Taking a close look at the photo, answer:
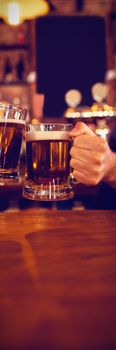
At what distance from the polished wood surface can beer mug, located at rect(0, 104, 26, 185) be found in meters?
0.23

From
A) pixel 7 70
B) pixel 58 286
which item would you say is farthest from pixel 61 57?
pixel 58 286

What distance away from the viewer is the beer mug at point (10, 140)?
3.54ft

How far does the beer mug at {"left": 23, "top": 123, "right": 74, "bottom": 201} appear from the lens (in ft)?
3.46

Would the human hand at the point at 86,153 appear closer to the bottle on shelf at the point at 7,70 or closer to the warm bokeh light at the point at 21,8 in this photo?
the warm bokeh light at the point at 21,8

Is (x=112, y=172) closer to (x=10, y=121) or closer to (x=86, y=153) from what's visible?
(x=86, y=153)

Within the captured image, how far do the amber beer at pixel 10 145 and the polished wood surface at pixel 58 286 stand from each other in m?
0.23

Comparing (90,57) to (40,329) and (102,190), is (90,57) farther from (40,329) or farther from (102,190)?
(40,329)

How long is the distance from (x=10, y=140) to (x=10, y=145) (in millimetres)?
14

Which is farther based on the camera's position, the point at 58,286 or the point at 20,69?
the point at 20,69

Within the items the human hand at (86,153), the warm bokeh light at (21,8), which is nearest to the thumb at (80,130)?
the human hand at (86,153)

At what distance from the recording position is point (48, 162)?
41.3 inches

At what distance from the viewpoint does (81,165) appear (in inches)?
42.1

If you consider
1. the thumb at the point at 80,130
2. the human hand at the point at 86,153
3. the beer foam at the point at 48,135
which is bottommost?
the human hand at the point at 86,153

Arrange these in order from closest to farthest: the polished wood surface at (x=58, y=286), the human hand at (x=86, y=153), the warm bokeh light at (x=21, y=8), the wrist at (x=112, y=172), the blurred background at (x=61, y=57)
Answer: the polished wood surface at (x=58, y=286) → the human hand at (x=86, y=153) → the wrist at (x=112, y=172) → the warm bokeh light at (x=21, y=8) → the blurred background at (x=61, y=57)
